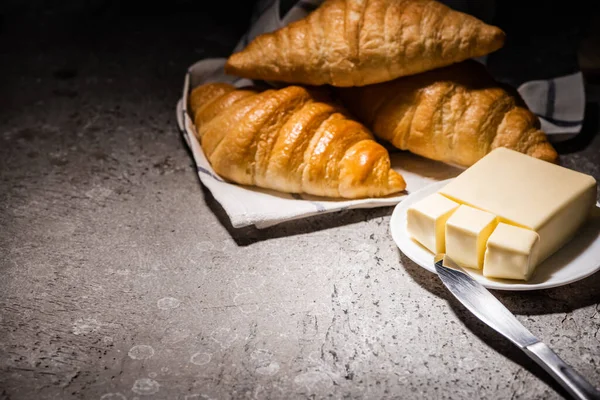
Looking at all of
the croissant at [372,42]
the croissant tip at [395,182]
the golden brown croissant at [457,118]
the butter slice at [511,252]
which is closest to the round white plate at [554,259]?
the butter slice at [511,252]

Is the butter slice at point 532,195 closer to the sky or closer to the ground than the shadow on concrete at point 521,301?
closer to the sky

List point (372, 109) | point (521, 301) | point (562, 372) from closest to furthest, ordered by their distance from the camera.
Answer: point (562, 372) < point (521, 301) < point (372, 109)

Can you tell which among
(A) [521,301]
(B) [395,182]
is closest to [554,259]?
(A) [521,301]

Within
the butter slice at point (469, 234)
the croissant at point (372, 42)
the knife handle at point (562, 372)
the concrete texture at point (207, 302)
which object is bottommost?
the concrete texture at point (207, 302)

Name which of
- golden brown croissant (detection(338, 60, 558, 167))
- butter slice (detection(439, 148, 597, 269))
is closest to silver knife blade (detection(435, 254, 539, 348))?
butter slice (detection(439, 148, 597, 269))

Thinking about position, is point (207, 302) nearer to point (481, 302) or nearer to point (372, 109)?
point (481, 302)

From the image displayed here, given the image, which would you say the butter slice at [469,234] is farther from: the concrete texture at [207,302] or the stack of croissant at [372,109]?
the stack of croissant at [372,109]
